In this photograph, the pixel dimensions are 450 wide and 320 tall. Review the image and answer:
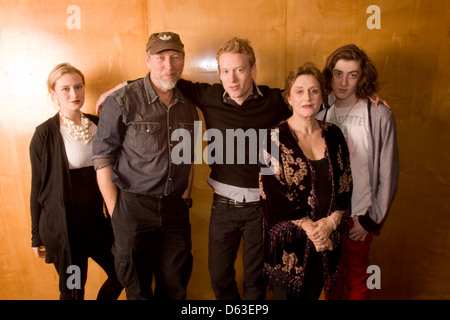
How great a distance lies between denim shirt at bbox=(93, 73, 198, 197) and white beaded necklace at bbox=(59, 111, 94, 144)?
0.84 feet

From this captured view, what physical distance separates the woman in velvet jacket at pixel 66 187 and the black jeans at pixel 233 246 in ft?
2.56

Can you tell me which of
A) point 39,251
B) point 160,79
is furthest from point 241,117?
point 39,251

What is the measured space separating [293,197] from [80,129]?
139 centimetres


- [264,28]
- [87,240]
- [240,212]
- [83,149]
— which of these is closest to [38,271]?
[87,240]

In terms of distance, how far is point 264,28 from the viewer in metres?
2.02

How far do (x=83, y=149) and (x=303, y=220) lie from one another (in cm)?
141

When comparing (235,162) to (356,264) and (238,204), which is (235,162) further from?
(356,264)

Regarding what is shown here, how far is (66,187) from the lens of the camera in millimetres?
1771

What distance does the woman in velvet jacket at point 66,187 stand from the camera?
177cm

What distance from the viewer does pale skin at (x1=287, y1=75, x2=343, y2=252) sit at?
1.52 meters

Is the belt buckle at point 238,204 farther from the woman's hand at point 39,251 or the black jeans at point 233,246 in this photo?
the woman's hand at point 39,251

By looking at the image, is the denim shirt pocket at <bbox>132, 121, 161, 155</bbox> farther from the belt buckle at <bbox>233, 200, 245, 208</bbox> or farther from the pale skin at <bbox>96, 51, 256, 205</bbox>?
the belt buckle at <bbox>233, 200, 245, 208</bbox>

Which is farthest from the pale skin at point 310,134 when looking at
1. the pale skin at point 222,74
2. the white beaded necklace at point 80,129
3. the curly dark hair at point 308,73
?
the white beaded necklace at point 80,129

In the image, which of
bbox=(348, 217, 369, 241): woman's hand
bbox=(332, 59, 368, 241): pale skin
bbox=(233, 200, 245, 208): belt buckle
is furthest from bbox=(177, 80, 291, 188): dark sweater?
bbox=(348, 217, 369, 241): woman's hand
